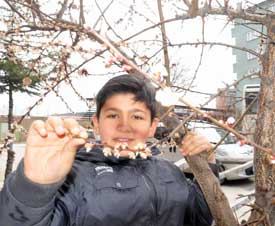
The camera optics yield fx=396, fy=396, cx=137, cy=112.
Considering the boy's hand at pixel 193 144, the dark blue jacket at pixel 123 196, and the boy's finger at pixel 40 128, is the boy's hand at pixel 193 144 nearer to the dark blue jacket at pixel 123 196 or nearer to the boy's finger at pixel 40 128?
A: the dark blue jacket at pixel 123 196

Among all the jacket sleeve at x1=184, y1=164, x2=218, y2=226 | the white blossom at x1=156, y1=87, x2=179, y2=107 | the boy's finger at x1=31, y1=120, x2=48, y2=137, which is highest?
the white blossom at x1=156, y1=87, x2=179, y2=107

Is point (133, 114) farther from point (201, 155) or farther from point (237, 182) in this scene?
point (237, 182)

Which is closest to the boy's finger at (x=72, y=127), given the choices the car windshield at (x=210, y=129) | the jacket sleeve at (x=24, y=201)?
the jacket sleeve at (x=24, y=201)

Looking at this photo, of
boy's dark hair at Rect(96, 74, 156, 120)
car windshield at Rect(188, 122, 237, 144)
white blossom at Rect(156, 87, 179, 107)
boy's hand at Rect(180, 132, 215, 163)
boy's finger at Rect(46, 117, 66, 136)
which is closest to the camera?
white blossom at Rect(156, 87, 179, 107)

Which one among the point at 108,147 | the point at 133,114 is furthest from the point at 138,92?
the point at 108,147

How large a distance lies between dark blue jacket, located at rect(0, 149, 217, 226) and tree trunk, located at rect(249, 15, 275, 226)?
10.0 inches

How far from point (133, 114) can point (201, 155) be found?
29 cm

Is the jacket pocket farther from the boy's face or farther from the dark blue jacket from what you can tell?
the boy's face

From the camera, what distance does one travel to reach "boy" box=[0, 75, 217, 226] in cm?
97

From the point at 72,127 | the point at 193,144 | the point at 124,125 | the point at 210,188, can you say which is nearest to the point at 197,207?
the point at 210,188

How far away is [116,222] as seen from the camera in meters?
1.36

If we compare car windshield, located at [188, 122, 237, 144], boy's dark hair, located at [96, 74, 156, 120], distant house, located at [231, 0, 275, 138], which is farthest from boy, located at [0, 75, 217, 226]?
distant house, located at [231, 0, 275, 138]

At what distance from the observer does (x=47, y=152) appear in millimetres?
967

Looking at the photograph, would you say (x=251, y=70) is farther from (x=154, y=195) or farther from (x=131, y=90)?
(x=154, y=195)
